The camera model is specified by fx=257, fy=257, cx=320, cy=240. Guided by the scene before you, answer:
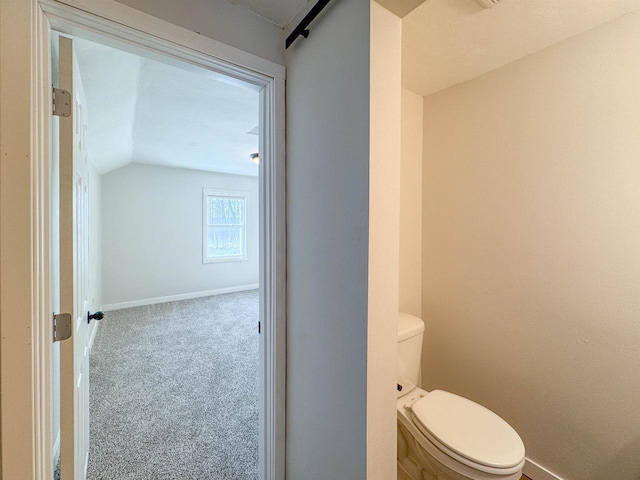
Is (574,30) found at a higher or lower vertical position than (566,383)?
higher

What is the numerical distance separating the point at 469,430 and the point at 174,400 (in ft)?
6.73

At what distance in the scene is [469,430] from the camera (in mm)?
1156

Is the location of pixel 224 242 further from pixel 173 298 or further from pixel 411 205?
pixel 411 205

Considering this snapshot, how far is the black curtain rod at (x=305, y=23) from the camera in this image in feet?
2.98

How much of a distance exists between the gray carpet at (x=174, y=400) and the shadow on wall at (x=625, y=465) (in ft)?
5.64

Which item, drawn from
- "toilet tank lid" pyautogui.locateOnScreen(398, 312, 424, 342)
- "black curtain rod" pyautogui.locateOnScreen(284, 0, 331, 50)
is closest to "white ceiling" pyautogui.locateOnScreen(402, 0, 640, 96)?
"black curtain rod" pyautogui.locateOnScreen(284, 0, 331, 50)

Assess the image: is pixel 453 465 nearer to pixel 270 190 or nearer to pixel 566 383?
pixel 566 383

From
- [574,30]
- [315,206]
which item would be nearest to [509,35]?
[574,30]

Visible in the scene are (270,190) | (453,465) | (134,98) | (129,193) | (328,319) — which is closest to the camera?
(328,319)

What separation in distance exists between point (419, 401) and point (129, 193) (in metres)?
4.86

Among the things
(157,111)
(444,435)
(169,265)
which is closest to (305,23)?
(444,435)

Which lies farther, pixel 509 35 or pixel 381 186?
pixel 509 35

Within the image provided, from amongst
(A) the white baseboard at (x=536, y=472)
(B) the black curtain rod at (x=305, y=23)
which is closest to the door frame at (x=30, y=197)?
(B) the black curtain rod at (x=305, y=23)

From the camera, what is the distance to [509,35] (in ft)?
4.06
